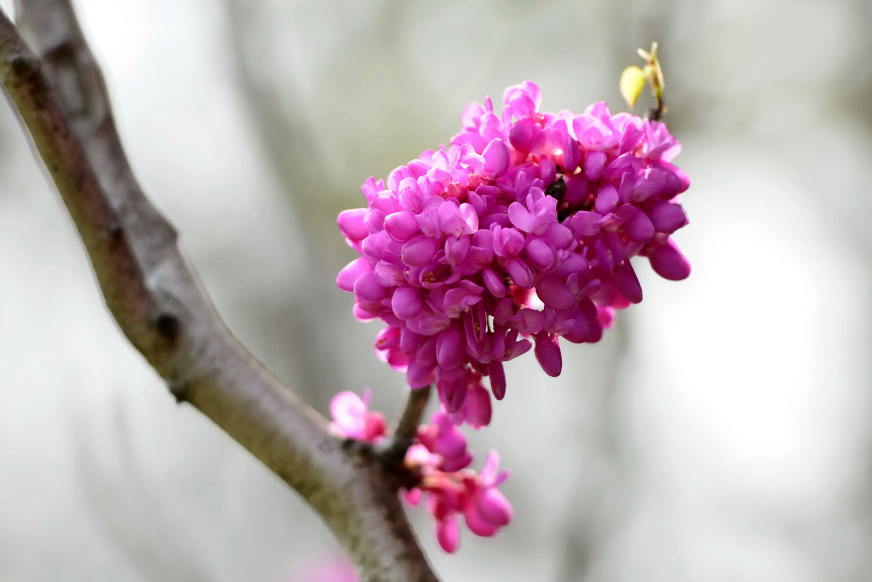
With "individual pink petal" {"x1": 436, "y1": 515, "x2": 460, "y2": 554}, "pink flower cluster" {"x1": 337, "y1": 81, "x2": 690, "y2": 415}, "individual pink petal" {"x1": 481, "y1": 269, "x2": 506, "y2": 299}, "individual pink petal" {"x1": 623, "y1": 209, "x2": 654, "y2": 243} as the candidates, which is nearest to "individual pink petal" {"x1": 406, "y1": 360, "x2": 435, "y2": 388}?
"pink flower cluster" {"x1": 337, "y1": 81, "x2": 690, "y2": 415}

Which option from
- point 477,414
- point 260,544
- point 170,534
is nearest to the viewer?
point 477,414

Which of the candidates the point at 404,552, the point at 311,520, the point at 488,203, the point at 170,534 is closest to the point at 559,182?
the point at 488,203

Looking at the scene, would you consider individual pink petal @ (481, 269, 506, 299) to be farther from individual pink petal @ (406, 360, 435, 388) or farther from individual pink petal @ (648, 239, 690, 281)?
individual pink petal @ (648, 239, 690, 281)

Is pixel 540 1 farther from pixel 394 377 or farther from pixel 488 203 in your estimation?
pixel 488 203

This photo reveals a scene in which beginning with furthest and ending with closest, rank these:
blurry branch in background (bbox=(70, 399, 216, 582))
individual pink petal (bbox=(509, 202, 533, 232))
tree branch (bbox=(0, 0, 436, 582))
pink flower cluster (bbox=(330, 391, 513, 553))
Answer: blurry branch in background (bbox=(70, 399, 216, 582)), pink flower cluster (bbox=(330, 391, 513, 553)), tree branch (bbox=(0, 0, 436, 582)), individual pink petal (bbox=(509, 202, 533, 232))

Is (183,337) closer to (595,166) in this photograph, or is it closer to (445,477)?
(445,477)

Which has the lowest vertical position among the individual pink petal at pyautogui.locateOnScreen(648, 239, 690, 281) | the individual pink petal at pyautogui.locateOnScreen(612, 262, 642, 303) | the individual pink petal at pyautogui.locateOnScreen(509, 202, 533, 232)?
the individual pink petal at pyautogui.locateOnScreen(509, 202, 533, 232)

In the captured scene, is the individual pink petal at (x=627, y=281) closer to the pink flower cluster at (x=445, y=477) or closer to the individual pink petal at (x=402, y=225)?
the individual pink petal at (x=402, y=225)
